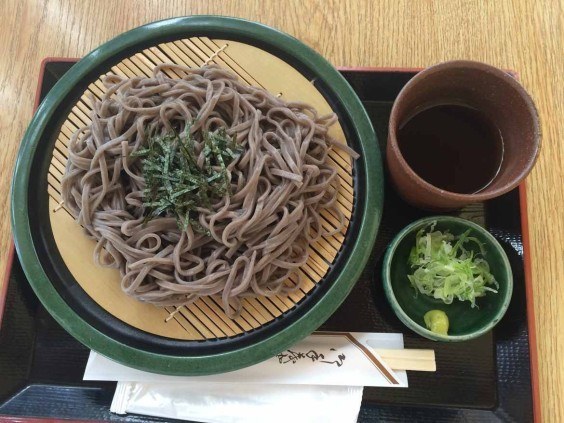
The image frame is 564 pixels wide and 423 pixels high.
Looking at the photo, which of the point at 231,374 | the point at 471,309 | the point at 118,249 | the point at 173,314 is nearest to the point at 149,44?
the point at 118,249

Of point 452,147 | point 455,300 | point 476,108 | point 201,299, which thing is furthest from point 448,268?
point 201,299

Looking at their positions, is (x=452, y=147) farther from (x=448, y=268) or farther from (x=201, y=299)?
(x=201, y=299)

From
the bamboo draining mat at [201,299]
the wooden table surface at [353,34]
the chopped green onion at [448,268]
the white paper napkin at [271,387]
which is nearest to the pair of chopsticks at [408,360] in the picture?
the white paper napkin at [271,387]

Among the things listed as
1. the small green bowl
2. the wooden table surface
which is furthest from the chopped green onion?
the wooden table surface

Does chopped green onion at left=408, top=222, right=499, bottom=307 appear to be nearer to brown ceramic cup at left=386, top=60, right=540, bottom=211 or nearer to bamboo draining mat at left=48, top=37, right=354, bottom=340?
brown ceramic cup at left=386, top=60, right=540, bottom=211

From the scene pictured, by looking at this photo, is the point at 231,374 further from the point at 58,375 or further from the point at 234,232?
the point at 58,375
